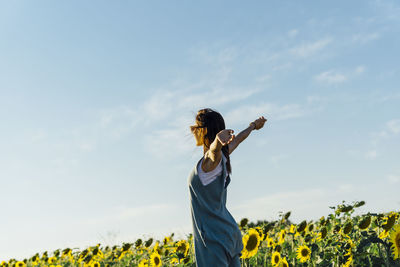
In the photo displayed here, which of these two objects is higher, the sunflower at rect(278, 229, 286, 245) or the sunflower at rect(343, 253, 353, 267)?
the sunflower at rect(278, 229, 286, 245)

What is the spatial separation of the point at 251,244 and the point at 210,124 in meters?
2.04

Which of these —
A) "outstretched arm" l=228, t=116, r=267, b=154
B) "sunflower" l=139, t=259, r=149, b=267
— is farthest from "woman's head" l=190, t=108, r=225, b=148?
"sunflower" l=139, t=259, r=149, b=267

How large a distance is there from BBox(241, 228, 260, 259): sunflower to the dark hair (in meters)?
1.72

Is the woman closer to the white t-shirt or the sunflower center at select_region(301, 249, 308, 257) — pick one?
the white t-shirt

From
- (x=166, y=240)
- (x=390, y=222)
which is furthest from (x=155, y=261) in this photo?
(x=390, y=222)

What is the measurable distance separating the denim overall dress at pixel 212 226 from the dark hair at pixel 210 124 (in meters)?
0.26

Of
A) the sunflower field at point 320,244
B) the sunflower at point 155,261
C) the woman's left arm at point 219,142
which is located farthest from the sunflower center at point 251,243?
the woman's left arm at point 219,142

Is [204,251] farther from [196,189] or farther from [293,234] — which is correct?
[293,234]

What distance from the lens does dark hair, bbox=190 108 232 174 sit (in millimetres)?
4074

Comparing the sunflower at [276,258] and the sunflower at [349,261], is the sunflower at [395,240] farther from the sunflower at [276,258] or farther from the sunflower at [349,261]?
the sunflower at [276,258]

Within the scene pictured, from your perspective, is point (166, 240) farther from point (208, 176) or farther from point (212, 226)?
point (208, 176)

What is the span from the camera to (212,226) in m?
3.80

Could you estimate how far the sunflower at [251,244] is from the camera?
5.44 metres

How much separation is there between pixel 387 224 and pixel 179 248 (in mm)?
2487
